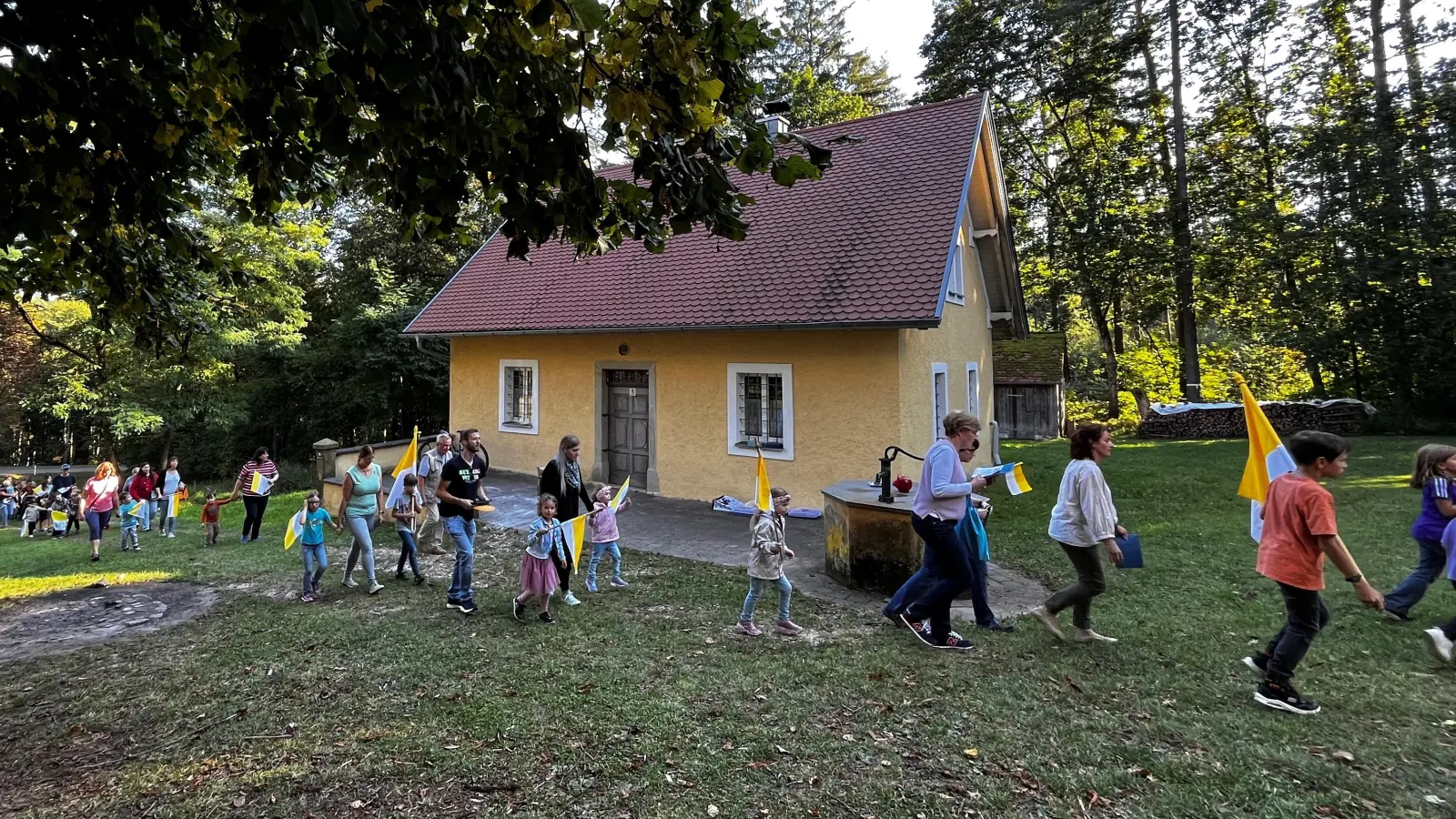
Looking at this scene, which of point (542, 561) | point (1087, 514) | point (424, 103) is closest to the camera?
point (424, 103)

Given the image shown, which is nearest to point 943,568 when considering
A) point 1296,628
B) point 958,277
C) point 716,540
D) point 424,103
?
point 1296,628

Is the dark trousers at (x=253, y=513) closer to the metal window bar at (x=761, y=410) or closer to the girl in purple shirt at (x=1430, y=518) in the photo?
the metal window bar at (x=761, y=410)

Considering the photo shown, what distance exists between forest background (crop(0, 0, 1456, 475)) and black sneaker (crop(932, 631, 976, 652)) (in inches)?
623

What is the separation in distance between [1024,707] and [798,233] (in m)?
9.96

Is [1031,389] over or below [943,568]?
over

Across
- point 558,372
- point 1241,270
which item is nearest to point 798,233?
point 558,372

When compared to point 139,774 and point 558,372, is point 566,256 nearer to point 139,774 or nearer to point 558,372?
point 558,372

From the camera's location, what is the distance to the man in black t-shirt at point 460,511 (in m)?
6.59

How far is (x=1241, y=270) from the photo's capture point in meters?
24.9

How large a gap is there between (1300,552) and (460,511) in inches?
250

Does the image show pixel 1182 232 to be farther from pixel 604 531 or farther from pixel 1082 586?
pixel 604 531

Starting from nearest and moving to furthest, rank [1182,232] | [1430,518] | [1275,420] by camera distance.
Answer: [1430,518], [1275,420], [1182,232]

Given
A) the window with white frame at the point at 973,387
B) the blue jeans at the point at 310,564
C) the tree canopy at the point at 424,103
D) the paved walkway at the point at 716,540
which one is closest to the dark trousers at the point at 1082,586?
the paved walkway at the point at 716,540

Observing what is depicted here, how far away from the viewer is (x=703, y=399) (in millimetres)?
12617
